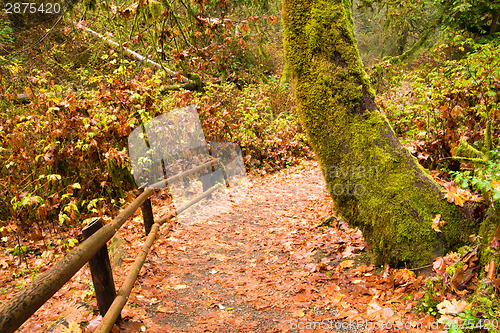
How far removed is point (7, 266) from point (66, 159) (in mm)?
2303

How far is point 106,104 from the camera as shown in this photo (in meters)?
7.46

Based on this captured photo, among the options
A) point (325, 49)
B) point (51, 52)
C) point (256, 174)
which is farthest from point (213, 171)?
point (51, 52)

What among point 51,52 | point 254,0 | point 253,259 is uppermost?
point 51,52

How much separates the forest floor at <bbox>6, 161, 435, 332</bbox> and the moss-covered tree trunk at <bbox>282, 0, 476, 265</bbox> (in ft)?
1.48

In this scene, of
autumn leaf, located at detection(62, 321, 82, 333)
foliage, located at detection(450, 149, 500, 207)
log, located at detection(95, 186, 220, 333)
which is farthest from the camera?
autumn leaf, located at detection(62, 321, 82, 333)

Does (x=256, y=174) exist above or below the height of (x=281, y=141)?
below

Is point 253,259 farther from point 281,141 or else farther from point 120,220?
point 281,141

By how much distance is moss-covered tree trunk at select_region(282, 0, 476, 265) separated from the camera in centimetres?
328

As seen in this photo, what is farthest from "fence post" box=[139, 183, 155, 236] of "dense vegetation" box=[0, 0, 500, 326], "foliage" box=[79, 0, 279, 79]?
"foliage" box=[79, 0, 279, 79]

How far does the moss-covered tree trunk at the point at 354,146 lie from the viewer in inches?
129

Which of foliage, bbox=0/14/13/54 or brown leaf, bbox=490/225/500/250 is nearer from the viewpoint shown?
brown leaf, bbox=490/225/500/250

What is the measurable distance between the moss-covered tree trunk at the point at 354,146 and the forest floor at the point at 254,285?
45cm

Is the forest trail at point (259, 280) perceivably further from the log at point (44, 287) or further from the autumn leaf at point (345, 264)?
the log at point (44, 287)

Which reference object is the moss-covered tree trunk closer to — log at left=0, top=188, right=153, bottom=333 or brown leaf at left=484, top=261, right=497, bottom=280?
brown leaf at left=484, top=261, right=497, bottom=280
